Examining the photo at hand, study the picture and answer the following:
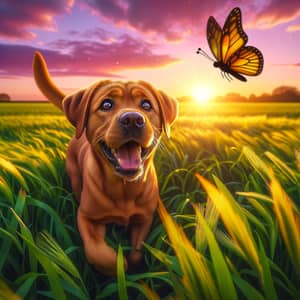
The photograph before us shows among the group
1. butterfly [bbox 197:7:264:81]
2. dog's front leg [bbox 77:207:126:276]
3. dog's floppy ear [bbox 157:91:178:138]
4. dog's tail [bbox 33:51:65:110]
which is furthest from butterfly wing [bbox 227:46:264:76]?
dog's front leg [bbox 77:207:126:276]

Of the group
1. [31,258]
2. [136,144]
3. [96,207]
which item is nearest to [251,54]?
[136,144]

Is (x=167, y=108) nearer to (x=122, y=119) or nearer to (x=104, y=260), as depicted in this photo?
(x=122, y=119)

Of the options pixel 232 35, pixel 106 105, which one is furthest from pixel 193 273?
pixel 232 35

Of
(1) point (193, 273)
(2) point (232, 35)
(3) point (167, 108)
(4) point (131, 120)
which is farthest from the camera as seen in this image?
(2) point (232, 35)

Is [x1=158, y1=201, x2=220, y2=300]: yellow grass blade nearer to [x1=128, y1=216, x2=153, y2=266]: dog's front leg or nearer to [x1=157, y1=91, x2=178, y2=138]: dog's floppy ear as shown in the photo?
[x1=128, y1=216, x2=153, y2=266]: dog's front leg

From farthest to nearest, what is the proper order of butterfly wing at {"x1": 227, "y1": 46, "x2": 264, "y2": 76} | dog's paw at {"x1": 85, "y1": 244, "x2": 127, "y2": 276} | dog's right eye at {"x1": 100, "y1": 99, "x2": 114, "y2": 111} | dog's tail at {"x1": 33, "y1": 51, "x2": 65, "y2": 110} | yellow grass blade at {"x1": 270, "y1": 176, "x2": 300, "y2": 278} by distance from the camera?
butterfly wing at {"x1": 227, "y1": 46, "x2": 264, "y2": 76}
dog's tail at {"x1": 33, "y1": 51, "x2": 65, "y2": 110}
dog's right eye at {"x1": 100, "y1": 99, "x2": 114, "y2": 111}
dog's paw at {"x1": 85, "y1": 244, "x2": 127, "y2": 276}
yellow grass blade at {"x1": 270, "y1": 176, "x2": 300, "y2": 278}
